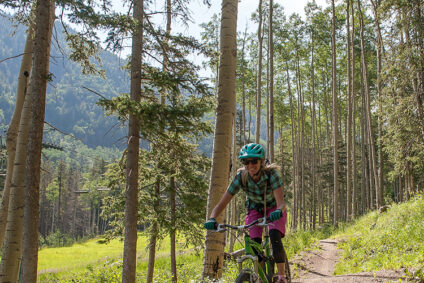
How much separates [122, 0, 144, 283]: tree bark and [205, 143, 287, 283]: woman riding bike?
180 inches

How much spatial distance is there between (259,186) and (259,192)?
8 cm

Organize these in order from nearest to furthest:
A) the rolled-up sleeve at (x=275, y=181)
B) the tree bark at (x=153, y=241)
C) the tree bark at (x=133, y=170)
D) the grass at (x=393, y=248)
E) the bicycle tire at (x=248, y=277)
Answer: the bicycle tire at (x=248, y=277)
the rolled-up sleeve at (x=275, y=181)
the grass at (x=393, y=248)
the tree bark at (x=133, y=170)
the tree bark at (x=153, y=241)

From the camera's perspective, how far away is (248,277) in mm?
3266

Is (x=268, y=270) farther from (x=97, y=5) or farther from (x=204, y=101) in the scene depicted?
(x=97, y=5)

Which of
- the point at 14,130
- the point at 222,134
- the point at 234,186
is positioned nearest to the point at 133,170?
the point at 222,134

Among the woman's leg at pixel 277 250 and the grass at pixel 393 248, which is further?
the grass at pixel 393 248

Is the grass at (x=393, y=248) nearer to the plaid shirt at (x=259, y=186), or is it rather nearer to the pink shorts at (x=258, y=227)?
the pink shorts at (x=258, y=227)

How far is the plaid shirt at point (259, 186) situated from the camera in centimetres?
354

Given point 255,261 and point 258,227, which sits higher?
point 258,227

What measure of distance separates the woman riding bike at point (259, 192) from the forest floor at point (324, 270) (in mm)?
2471

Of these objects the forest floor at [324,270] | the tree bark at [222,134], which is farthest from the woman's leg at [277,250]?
the forest floor at [324,270]

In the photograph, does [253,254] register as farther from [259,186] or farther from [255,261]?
[259,186]

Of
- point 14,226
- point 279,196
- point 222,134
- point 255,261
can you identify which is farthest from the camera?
point 14,226

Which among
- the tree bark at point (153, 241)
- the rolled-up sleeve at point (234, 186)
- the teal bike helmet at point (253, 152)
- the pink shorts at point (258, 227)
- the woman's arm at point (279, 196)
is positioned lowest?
the tree bark at point (153, 241)
